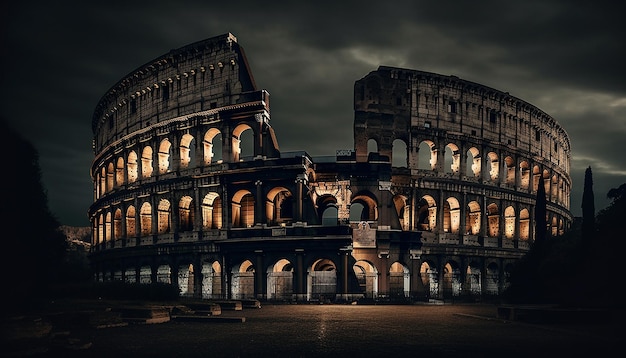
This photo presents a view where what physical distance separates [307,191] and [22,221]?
21.3 m

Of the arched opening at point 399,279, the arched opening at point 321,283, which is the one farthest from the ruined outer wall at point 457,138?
the arched opening at point 321,283

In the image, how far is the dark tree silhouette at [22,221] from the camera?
500 inches

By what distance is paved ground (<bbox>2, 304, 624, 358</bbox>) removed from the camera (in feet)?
35.3

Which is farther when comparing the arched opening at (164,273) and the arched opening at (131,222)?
the arched opening at (131,222)

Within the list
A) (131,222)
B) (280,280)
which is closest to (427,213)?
(280,280)

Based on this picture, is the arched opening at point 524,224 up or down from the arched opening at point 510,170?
down

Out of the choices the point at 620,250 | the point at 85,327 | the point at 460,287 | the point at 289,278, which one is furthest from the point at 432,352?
the point at 460,287

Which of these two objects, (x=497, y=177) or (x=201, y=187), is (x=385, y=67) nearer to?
(x=497, y=177)

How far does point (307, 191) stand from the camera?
34.2m

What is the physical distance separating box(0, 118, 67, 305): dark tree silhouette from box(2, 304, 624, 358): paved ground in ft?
5.38

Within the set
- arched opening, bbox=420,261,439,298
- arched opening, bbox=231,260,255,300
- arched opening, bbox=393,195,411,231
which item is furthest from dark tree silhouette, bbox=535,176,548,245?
arched opening, bbox=231,260,255,300

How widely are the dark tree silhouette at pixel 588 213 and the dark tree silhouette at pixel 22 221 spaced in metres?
22.2

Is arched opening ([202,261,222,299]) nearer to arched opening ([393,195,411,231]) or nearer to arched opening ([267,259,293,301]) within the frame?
arched opening ([267,259,293,301])

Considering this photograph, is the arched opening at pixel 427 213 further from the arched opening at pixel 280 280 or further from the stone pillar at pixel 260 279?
the stone pillar at pixel 260 279
